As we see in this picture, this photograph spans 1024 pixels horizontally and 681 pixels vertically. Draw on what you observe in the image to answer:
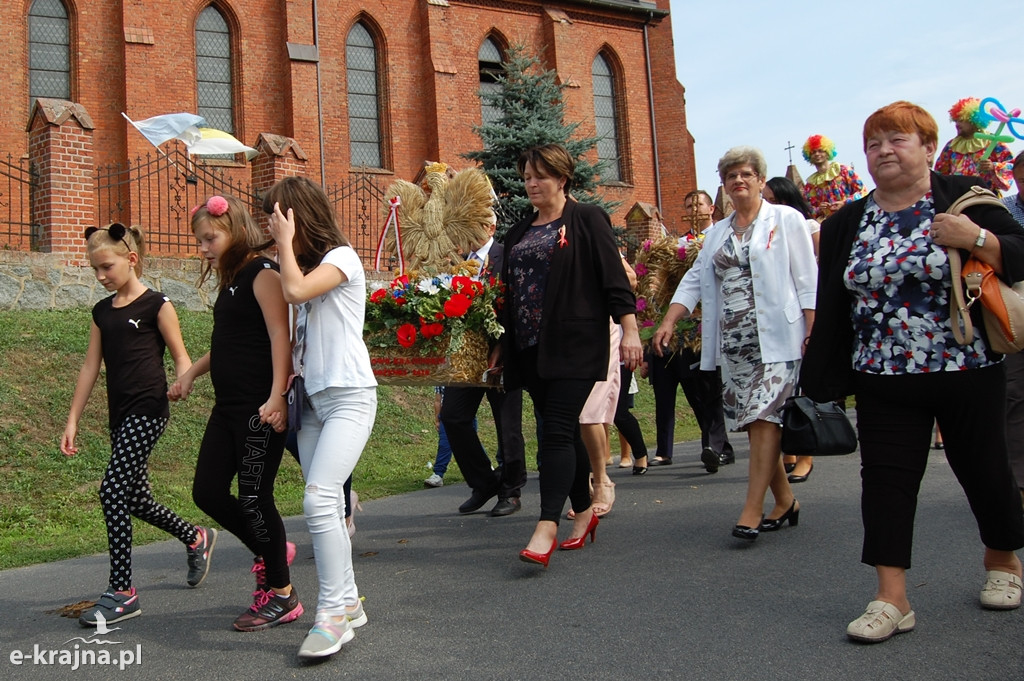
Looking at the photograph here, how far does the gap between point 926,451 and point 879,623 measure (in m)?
0.73

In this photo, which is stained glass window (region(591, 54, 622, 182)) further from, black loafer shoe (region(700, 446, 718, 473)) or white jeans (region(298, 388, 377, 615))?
white jeans (region(298, 388, 377, 615))

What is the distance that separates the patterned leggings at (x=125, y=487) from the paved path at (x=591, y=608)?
1.08 ft

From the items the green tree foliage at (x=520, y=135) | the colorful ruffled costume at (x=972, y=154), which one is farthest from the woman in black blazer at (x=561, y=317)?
the green tree foliage at (x=520, y=135)

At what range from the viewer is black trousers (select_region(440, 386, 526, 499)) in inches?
266

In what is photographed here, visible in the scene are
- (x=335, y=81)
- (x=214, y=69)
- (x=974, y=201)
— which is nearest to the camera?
(x=974, y=201)

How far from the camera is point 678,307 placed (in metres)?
5.77

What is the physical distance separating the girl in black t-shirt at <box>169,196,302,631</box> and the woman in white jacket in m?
2.32

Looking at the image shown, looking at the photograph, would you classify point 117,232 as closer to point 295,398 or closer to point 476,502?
point 295,398

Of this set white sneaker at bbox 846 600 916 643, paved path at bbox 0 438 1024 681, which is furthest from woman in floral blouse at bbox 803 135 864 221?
white sneaker at bbox 846 600 916 643

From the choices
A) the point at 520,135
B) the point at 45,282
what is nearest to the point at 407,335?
the point at 45,282

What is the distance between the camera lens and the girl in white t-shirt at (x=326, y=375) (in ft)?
12.7

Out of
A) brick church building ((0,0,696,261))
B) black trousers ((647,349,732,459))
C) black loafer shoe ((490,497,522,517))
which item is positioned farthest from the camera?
brick church building ((0,0,696,261))

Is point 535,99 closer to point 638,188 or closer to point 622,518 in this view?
point 638,188

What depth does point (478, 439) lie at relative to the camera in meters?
6.91
